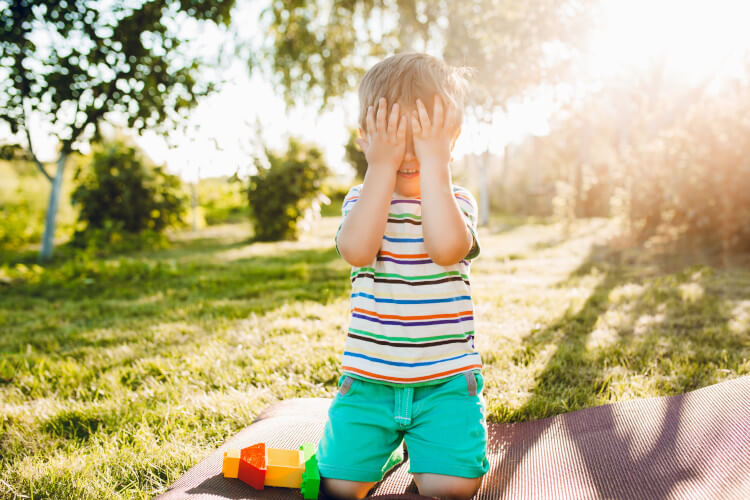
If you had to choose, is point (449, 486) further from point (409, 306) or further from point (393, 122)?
point (393, 122)

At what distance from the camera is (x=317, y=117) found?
11.4 metres

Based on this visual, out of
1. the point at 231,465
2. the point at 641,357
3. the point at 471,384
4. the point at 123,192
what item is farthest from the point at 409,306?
the point at 123,192

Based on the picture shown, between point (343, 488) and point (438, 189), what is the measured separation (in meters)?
0.93

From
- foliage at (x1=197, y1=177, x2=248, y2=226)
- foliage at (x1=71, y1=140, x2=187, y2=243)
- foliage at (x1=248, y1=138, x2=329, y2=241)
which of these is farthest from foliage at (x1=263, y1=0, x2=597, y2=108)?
foliage at (x1=197, y1=177, x2=248, y2=226)

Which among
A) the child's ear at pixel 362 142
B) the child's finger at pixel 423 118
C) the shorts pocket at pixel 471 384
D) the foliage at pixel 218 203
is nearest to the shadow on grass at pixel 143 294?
the child's ear at pixel 362 142

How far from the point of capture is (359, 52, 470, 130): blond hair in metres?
1.55

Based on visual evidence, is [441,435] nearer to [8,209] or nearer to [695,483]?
[695,483]

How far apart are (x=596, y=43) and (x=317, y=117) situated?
5756 mm

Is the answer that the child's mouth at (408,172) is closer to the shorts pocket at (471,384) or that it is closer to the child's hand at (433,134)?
the child's hand at (433,134)

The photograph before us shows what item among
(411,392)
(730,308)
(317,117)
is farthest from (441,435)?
(317,117)

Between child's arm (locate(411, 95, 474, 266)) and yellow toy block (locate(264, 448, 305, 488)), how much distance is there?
0.77 metres

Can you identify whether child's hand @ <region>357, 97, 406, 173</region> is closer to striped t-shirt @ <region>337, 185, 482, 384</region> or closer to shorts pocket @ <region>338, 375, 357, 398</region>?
striped t-shirt @ <region>337, 185, 482, 384</region>

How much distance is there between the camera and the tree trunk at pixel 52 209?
633 cm

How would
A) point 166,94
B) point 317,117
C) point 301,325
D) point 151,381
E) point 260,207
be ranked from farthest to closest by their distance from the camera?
point 317,117 < point 260,207 < point 166,94 < point 301,325 < point 151,381
